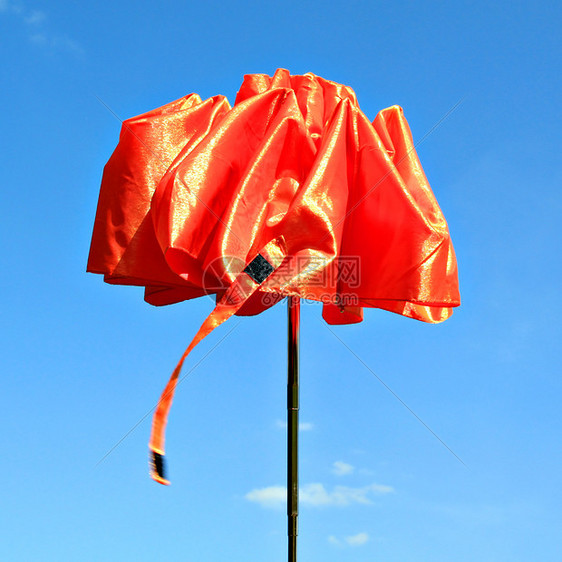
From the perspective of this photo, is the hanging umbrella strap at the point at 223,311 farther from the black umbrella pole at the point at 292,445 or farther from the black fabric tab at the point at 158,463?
the black umbrella pole at the point at 292,445

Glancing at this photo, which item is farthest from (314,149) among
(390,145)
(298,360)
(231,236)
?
(298,360)

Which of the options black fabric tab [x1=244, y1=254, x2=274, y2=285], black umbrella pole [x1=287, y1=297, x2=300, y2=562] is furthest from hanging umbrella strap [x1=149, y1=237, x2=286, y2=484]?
black umbrella pole [x1=287, y1=297, x2=300, y2=562]

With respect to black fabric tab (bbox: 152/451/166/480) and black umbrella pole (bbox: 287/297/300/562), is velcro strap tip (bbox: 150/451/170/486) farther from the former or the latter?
black umbrella pole (bbox: 287/297/300/562)

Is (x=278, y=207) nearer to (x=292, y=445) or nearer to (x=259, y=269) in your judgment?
(x=259, y=269)

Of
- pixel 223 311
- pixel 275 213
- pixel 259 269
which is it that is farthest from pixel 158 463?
pixel 275 213

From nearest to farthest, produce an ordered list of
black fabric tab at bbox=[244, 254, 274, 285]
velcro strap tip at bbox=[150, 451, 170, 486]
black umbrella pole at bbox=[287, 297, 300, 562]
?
1. velcro strap tip at bbox=[150, 451, 170, 486]
2. black fabric tab at bbox=[244, 254, 274, 285]
3. black umbrella pole at bbox=[287, 297, 300, 562]

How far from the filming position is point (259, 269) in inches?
74.3

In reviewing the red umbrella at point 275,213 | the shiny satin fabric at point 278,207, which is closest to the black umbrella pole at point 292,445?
the red umbrella at point 275,213

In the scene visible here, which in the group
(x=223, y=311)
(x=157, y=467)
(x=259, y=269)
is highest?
(x=259, y=269)

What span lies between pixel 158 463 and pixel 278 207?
77 centimetres

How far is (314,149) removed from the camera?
2141 millimetres

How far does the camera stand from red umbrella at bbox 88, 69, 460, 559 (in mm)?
1927

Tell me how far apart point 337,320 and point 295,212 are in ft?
2.52

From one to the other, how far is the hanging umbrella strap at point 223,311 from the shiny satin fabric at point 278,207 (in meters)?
0.01
